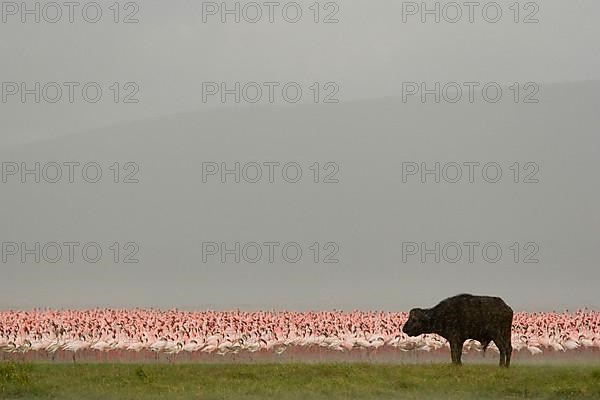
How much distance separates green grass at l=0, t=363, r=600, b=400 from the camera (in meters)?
16.3

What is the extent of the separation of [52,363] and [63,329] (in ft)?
4.95

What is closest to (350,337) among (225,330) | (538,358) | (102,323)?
(225,330)

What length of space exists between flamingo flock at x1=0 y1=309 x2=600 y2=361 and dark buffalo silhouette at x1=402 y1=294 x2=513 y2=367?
55.2 inches

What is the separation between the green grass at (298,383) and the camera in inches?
640

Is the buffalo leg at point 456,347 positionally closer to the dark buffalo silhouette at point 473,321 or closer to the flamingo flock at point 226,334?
the dark buffalo silhouette at point 473,321

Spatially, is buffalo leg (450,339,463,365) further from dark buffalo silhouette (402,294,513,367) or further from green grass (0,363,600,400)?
green grass (0,363,600,400)

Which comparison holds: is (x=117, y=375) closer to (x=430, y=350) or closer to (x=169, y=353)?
(x=169, y=353)

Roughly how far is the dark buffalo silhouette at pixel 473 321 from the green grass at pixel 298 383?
3.44ft

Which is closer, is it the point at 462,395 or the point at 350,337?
the point at 462,395

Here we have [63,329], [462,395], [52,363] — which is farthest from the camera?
[63,329]

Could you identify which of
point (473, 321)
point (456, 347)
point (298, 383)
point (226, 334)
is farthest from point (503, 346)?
point (226, 334)

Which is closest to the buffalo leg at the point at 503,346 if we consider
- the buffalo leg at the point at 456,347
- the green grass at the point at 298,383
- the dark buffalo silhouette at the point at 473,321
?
the dark buffalo silhouette at the point at 473,321

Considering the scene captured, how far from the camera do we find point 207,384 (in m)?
16.7

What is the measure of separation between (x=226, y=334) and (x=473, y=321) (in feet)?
17.4
